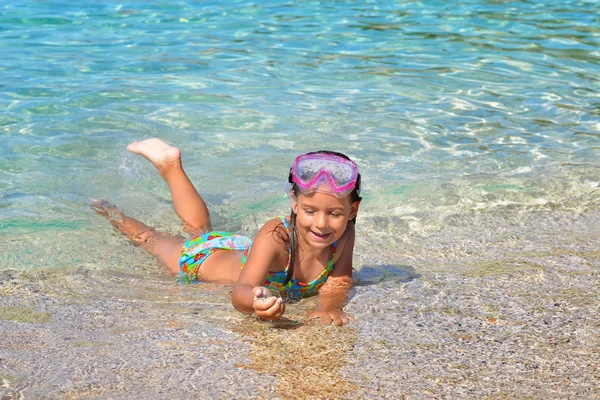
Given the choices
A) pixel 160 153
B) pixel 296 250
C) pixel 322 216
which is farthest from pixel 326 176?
pixel 160 153

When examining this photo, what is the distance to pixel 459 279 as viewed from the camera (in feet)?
13.9

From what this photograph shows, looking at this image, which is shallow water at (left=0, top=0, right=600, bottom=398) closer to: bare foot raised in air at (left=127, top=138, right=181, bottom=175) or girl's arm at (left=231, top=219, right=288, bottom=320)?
girl's arm at (left=231, top=219, right=288, bottom=320)

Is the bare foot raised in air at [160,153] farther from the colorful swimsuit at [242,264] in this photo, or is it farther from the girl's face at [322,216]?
the girl's face at [322,216]

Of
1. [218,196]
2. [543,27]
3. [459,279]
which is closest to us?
[459,279]

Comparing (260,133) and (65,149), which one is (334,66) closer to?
(260,133)

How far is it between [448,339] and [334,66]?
21.5ft

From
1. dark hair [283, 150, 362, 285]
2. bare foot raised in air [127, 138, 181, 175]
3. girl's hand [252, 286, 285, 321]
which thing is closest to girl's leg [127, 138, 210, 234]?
bare foot raised in air [127, 138, 181, 175]

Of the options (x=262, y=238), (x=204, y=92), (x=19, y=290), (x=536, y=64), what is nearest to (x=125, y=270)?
(x=19, y=290)

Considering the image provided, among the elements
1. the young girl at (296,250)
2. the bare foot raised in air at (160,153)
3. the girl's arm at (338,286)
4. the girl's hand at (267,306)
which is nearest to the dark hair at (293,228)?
the young girl at (296,250)

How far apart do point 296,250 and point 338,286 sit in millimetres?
304

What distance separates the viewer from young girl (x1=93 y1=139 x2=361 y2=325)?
376 centimetres

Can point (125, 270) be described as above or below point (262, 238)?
below

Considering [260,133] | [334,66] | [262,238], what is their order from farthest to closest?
[334,66], [260,133], [262,238]

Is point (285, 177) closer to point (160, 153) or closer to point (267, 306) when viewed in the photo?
point (160, 153)
